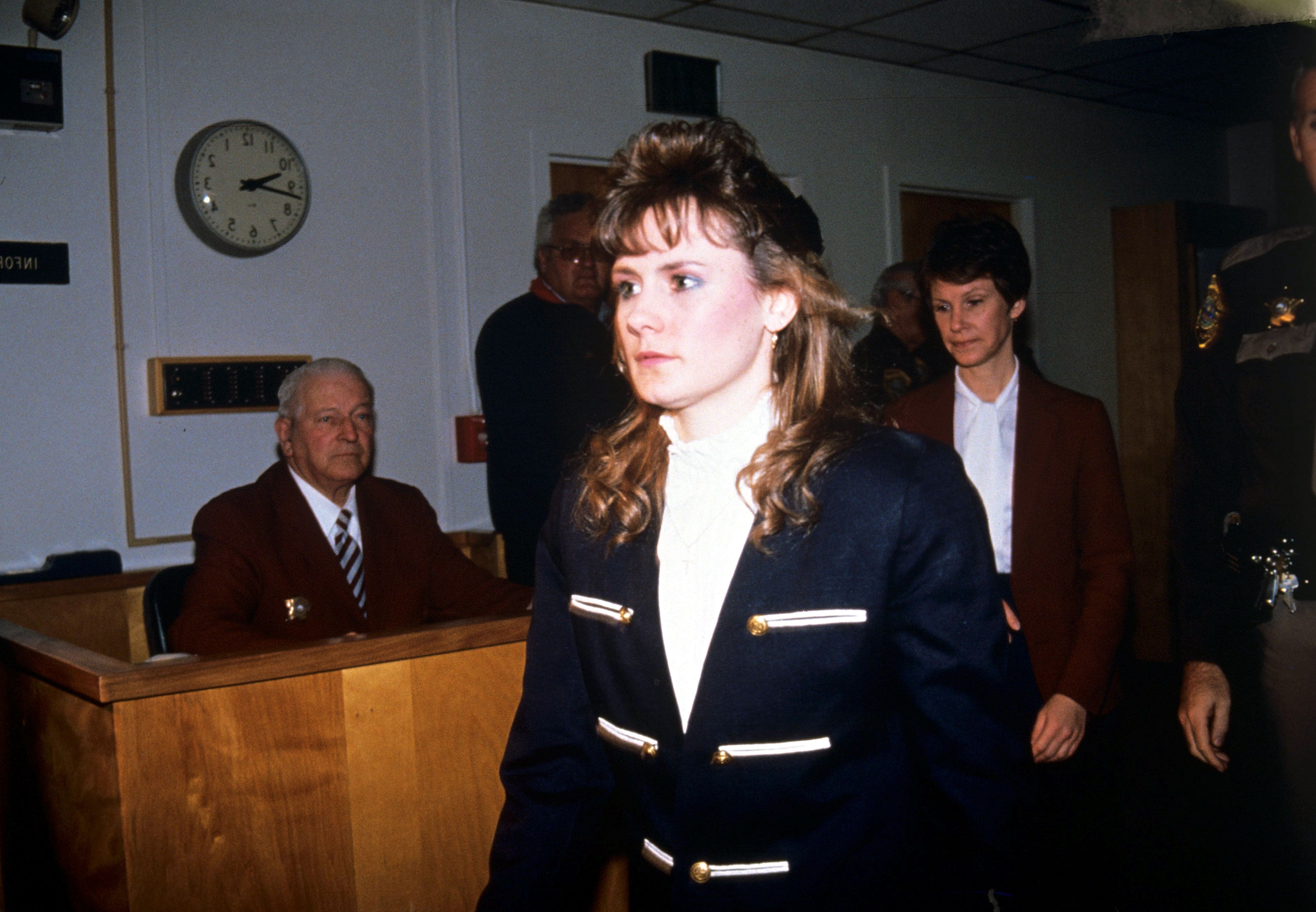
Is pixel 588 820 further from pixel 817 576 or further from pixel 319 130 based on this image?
pixel 319 130

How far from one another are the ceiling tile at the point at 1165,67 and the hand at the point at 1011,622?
4742 millimetres

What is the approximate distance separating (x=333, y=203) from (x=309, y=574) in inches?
64.6

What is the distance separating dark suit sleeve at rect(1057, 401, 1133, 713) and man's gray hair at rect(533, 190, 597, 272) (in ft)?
A: 6.41

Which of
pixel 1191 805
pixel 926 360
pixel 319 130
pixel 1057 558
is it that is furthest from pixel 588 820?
pixel 1191 805

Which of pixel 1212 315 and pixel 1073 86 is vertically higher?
pixel 1073 86

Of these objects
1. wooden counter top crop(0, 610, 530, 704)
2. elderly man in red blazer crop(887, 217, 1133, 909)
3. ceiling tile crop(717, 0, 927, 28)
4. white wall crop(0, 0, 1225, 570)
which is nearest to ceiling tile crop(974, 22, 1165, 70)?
white wall crop(0, 0, 1225, 570)

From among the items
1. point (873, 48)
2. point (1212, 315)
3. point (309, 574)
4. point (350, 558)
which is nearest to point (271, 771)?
point (309, 574)

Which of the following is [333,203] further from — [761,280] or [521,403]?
[761,280]

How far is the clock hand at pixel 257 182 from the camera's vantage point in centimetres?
352

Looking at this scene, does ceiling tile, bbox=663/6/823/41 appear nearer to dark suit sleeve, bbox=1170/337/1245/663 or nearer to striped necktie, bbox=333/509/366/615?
striped necktie, bbox=333/509/366/615

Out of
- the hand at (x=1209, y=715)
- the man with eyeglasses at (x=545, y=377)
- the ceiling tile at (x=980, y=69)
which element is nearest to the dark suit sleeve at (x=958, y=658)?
the hand at (x=1209, y=715)

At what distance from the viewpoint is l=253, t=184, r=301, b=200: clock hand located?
356 cm

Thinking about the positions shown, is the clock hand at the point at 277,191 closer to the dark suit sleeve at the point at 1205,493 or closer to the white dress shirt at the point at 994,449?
the white dress shirt at the point at 994,449

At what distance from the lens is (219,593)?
8.19 ft
